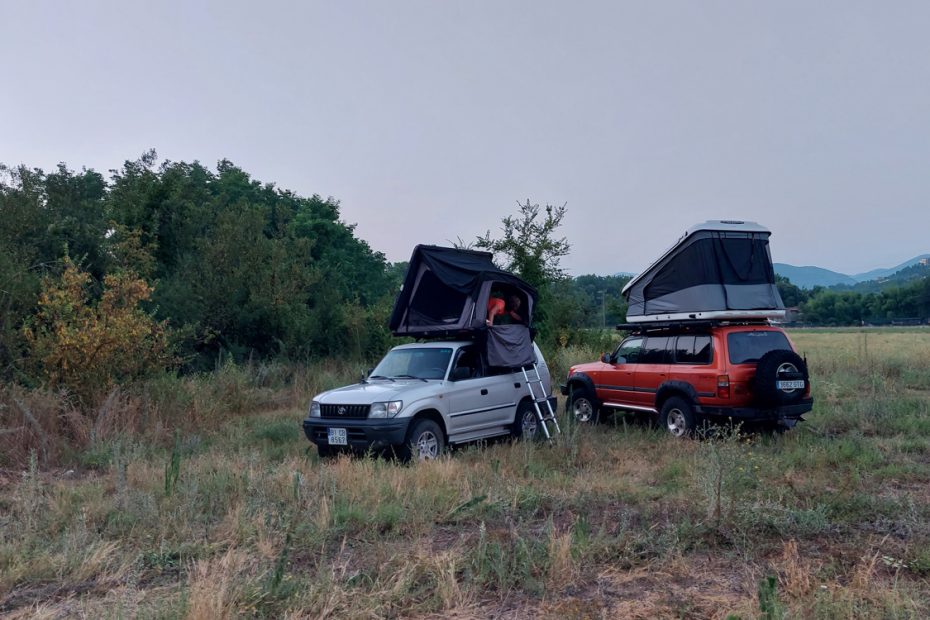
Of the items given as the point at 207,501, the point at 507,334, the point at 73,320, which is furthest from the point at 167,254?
the point at 207,501

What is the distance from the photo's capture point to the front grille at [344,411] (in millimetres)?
9250

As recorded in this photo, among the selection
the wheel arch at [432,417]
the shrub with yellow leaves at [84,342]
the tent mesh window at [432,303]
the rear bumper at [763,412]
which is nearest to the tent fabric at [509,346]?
the tent mesh window at [432,303]

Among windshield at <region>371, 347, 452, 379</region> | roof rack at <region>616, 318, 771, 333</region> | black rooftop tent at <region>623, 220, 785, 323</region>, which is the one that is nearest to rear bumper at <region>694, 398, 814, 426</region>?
roof rack at <region>616, 318, 771, 333</region>

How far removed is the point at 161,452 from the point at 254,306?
9.73 meters

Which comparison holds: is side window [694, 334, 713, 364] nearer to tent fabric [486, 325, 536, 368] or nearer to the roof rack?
the roof rack

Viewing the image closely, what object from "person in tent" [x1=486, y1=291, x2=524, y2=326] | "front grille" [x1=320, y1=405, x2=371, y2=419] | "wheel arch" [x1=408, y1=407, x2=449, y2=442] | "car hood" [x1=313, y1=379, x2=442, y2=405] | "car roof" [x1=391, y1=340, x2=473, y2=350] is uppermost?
"person in tent" [x1=486, y1=291, x2=524, y2=326]

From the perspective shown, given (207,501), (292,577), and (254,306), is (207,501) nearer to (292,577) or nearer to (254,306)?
(292,577)

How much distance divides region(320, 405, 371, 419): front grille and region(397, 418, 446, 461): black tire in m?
0.64

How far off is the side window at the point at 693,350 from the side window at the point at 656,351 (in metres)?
0.27

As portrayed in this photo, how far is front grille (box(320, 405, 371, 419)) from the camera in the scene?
9.25 metres

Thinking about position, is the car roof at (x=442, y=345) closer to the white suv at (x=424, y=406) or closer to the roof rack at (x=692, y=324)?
the white suv at (x=424, y=406)

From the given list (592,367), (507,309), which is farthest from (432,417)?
(592,367)

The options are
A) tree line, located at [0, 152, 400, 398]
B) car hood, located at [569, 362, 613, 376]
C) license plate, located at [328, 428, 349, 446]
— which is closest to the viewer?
license plate, located at [328, 428, 349, 446]

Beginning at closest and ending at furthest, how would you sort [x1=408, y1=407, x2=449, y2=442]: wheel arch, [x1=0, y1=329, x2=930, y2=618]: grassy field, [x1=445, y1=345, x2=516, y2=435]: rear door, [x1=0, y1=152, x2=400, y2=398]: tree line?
[x1=0, y1=329, x2=930, y2=618]: grassy field, [x1=408, y1=407, x2=449, y2=442]: wheel arch, [x1=445, y1=345, x2=516, y2=435]: rear door, [x1=0, y1=152, x2=400, y2=398]: tree line
